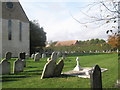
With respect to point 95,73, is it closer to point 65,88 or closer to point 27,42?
point 65,88

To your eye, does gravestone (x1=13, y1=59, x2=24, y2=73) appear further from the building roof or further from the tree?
the tree

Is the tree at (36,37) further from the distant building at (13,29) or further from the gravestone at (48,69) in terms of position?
the gravestone at (48,69)

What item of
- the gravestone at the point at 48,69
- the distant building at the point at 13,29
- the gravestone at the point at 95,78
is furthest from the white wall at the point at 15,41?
the gravestone at the point at 95,78

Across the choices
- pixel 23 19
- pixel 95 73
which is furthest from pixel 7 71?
pixel 23 19

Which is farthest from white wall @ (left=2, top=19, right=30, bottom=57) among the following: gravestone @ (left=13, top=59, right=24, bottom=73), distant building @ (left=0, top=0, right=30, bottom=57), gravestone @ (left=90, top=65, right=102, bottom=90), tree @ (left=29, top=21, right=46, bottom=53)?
gravestone @ (left=90, top=65, right=102, bottom=90)

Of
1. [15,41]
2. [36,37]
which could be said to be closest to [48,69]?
[15,41]

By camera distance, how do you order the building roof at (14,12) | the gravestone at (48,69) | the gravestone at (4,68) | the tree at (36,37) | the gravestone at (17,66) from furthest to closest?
1. the tree at (36,37)
2. the building roof at (14,12)
3. the gravestone at (17,66)
4. the gravestone at (4,68)
5. the gravestone at (48,69)

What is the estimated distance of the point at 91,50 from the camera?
191 feet

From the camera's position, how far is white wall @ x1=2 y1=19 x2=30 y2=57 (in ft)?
109

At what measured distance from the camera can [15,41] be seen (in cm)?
3472

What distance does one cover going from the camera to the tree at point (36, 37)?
38994 millimetres

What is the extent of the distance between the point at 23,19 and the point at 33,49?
7.66 meters

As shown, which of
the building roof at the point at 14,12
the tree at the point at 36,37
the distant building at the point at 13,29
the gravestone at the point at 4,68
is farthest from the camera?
the tree at the point at 36,37

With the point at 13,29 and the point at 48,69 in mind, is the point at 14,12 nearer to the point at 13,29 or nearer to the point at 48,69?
the point at 13,29
